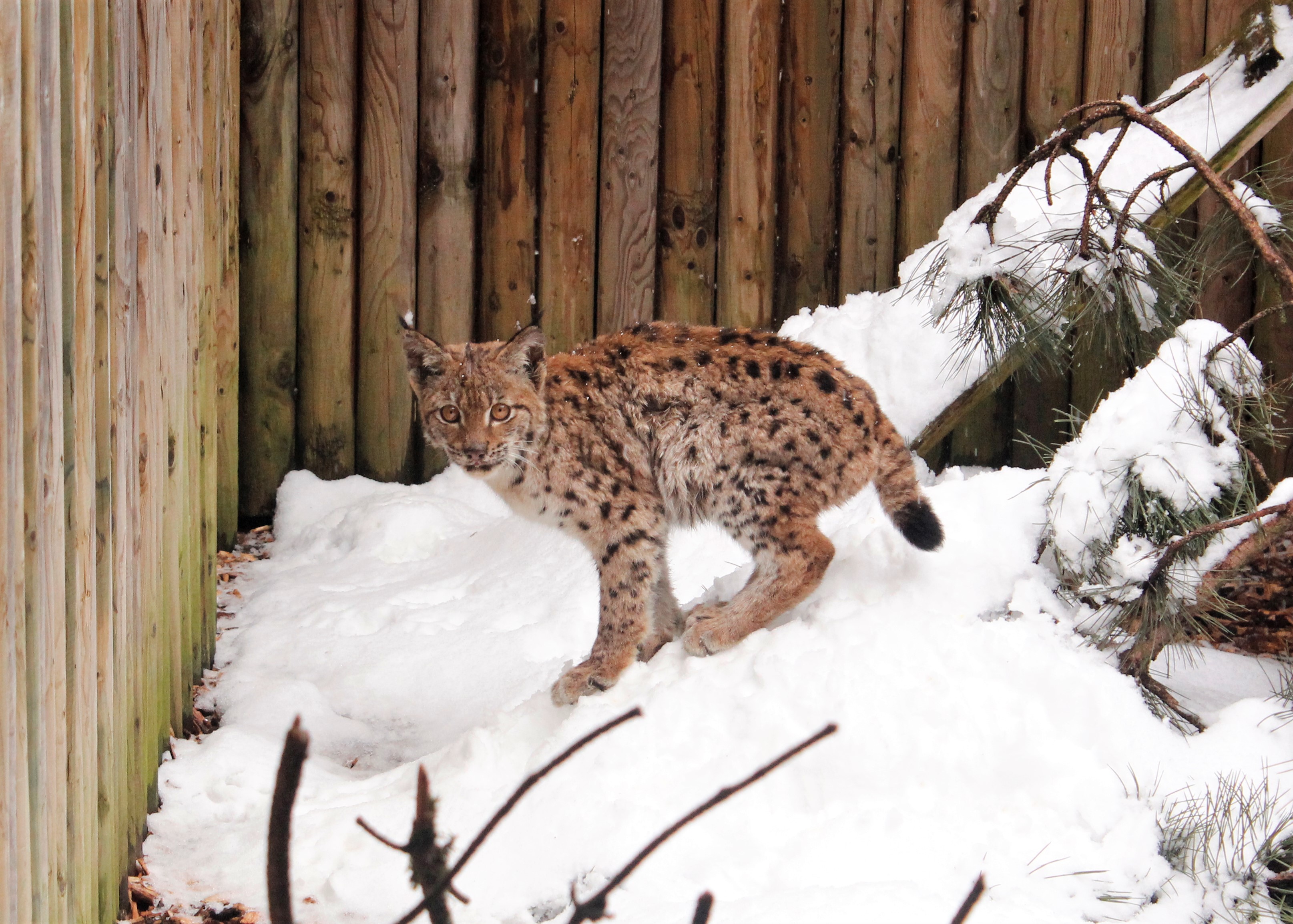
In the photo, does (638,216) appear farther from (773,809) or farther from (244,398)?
(773,809)

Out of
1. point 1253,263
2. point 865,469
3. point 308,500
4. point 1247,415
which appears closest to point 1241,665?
point 1247,415

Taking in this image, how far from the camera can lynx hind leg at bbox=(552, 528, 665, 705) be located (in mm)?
3939

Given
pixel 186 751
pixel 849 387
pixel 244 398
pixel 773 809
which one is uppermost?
pixel 849 387

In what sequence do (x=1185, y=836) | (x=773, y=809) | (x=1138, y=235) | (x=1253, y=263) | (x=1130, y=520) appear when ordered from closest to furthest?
(x=1185, y=836), (x=773, y=809), (x=1130, y=520), (x=1138, y=235), (x=1253, y=263)

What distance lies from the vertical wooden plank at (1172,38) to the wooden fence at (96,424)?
369 cm

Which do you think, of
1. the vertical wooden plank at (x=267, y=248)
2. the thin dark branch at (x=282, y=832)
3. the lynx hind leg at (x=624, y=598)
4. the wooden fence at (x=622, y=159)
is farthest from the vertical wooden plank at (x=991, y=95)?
the thin dark branch at (x=282, y=832)

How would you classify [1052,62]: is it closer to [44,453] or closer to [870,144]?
[870,144]

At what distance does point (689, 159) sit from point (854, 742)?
10.2ft

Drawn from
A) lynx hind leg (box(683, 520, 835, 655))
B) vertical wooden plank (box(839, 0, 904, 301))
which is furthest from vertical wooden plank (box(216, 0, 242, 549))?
vertical wooden plank (box(839, 0, 904, 301))

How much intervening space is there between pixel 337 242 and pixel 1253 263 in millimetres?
3787

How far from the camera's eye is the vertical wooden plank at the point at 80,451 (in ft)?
7.41

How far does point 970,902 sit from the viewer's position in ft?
2.23

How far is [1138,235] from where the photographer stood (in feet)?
13.7

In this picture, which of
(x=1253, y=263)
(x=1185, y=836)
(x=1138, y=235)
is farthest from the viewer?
(x=1253, y=263)
